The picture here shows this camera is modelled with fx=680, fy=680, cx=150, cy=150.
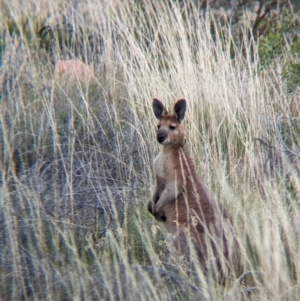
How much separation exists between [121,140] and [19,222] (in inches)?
59.7

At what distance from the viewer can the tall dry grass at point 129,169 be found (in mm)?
3363

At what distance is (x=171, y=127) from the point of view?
455 centimetres

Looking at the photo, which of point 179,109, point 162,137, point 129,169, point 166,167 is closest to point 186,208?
point 166,167

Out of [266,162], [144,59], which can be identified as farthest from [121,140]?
[266,162]

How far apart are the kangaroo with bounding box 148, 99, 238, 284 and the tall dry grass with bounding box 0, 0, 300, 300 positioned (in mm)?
99

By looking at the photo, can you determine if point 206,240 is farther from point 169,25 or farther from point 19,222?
point 169,25

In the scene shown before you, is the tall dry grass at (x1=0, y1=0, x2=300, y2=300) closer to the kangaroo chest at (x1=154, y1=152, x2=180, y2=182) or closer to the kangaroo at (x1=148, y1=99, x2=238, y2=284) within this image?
the kangaroo at (x1=148, y1=99, x2=238, y2=284)

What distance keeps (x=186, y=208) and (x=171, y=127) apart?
601 mm

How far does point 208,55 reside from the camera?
590cm

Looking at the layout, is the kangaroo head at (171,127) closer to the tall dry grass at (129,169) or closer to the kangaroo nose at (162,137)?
the kangaroo nose at (162,137)

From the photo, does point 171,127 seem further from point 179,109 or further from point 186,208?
point 186,208

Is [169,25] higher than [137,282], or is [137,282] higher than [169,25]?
[169,25]

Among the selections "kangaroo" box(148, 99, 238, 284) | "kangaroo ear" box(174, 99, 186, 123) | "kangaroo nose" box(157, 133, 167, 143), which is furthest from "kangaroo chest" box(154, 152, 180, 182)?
"kangaroo ear" box(174, 99, 186, 123)

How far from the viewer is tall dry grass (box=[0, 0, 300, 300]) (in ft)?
11.0
